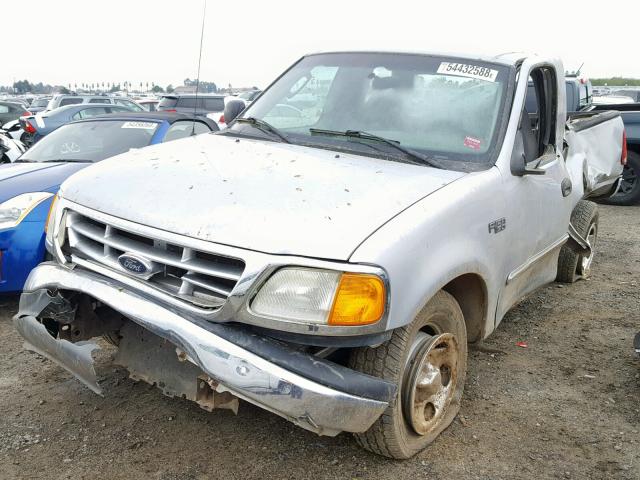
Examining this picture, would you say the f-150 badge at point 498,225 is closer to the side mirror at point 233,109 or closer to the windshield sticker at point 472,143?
the windshield sticker at point 472,143

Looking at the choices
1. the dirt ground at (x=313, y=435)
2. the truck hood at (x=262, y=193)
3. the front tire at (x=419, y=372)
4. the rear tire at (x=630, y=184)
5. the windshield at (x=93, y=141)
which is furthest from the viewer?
the rear tire at (x=630, y=184)

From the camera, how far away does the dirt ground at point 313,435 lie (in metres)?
2.90

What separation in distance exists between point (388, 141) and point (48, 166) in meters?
3.37

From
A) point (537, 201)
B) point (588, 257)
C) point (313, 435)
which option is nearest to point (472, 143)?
point (537, 201)

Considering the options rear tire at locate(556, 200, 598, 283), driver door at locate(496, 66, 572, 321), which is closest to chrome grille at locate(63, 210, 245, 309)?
driver door at locate(496, 66, 572, 321)

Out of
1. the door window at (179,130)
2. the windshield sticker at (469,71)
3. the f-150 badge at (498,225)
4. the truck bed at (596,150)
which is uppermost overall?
the windshield sticker at (469,71)

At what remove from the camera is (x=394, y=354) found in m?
2.63

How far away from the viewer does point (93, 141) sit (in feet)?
20.1

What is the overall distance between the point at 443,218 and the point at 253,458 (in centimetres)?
141

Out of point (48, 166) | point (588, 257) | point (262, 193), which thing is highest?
point (262, 193)

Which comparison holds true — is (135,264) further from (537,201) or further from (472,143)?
(537,201)

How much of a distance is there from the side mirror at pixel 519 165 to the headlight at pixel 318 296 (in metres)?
1.39

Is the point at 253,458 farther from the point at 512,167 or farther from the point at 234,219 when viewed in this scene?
the point at 512,167

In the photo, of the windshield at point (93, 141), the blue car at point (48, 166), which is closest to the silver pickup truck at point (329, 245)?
the blue car at point (48, 166)
